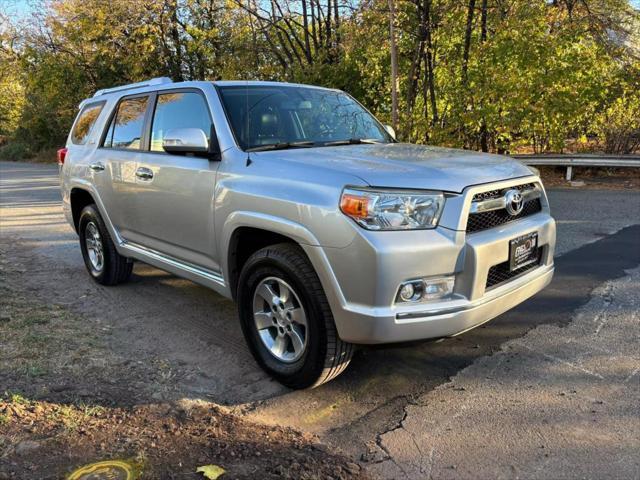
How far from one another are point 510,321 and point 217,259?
237cm

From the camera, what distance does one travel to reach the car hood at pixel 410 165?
117 inches

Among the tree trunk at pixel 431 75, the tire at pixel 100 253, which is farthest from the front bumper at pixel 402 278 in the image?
the tree trunk at pixel 431 75

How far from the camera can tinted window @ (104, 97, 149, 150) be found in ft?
15.8

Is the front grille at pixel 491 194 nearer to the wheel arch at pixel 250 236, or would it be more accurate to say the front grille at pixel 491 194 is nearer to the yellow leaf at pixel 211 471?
the wheel arch at pixel 250 236

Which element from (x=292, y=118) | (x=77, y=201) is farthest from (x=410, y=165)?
(x=77, y=201)

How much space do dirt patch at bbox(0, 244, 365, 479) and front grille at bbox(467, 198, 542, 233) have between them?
1.45 meters

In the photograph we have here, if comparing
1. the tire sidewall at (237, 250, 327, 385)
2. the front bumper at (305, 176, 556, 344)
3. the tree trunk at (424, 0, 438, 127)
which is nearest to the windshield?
the tire sidewall at (237, 250, 327, 385)

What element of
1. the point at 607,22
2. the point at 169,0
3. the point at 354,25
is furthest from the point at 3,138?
the point at 607,22

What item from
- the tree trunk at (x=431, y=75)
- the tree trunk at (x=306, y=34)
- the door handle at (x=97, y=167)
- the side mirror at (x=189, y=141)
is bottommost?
the door handle at (x=97, y=167)

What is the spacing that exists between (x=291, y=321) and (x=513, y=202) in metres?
1.55

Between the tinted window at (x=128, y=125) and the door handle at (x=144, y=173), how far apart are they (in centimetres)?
29

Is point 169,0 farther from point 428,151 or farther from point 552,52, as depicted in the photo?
point 428,151

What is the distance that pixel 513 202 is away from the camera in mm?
3346

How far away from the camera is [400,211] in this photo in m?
2.91
